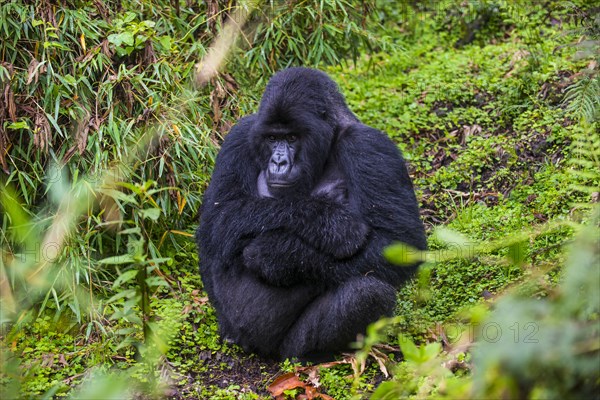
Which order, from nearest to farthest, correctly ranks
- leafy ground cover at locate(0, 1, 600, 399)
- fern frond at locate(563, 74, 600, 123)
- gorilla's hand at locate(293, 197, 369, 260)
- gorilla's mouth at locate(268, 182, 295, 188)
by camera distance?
1. leafy ground cover at locate(0, 1, 600, 399)
2. gorilla's hand at locate(293, 197, 369, 260)
3. gorilla's mouth at locate(268, 182, 295, 188)
4. fern frond at locate(563, 74, 600, 123)

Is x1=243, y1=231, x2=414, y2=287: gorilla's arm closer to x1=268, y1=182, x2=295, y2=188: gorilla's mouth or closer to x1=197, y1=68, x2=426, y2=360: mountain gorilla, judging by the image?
x1=197, y1=68, x2=426, y2=360: mountain gorilla

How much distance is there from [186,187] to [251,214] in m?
1.11

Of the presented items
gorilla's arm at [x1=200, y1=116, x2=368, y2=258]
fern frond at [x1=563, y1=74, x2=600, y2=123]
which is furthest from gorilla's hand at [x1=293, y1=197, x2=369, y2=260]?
fern frond at [x1=563, y1=74, x2=600, y2=123]

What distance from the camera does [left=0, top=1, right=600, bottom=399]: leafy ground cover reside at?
13.3ft

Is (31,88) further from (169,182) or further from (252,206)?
(252,206)

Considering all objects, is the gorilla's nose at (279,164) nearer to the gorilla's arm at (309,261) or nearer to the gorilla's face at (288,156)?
the gorilla's face at (288,156)

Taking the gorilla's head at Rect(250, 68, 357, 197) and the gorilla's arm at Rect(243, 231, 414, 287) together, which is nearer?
the gorilla's arm at Rect(243, 231, 414, 287)

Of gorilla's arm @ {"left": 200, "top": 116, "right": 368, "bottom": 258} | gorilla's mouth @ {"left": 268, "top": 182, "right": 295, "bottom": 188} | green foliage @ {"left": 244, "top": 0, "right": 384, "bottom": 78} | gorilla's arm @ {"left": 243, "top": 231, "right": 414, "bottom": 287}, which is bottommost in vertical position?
gorilla's arm @ {"left": 243, "top": 231, "right": 414, "bottom": 287}

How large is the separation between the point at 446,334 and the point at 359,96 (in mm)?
3440

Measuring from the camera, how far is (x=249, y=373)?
4473 millimetres

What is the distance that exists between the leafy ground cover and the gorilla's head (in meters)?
0.72

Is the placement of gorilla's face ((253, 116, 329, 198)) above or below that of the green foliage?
below

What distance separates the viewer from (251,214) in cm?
439

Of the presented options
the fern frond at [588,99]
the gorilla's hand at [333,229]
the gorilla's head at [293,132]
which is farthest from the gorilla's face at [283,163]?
the fern frond at [588,99]
